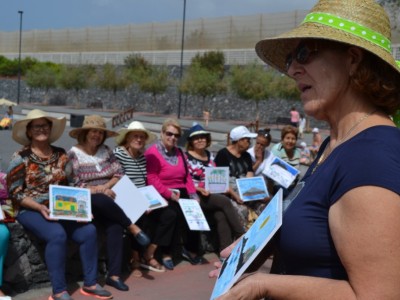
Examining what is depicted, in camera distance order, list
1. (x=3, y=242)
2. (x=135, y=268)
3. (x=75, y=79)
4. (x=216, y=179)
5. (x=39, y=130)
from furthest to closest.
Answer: (x=75, y=79) < (x=216, y=179) < (x=135, y=268) < (x=39, y=130) < (x=3, y=242)

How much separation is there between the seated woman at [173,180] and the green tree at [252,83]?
32380 millimetres

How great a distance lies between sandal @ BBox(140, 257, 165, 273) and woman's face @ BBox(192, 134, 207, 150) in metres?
1.76

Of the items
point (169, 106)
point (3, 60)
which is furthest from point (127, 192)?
point (3, 60)

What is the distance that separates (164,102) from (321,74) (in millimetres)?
48242

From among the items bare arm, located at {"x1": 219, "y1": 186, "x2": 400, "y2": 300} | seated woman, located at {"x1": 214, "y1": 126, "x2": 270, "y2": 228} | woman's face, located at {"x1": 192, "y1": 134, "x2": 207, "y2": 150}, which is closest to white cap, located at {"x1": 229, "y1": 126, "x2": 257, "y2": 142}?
seated woman, located at {"x1": 214, "y1": 126, "x2": 270, "y2": 228}

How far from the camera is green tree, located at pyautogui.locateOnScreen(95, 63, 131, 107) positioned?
5259 cm

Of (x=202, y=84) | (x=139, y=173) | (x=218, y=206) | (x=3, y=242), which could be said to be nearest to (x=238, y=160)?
(x=218, y=206)

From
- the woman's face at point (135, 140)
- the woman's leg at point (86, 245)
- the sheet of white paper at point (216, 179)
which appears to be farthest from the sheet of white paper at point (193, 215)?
the woman's leg at point (86, 245)

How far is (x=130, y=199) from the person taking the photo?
604cm

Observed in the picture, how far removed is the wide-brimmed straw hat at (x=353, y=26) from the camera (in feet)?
5.36

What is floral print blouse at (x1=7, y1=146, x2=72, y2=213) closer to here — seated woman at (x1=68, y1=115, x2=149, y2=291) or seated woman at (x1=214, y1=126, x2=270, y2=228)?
seated woman at (x1=68, y1=115, x2=149, y2=291)

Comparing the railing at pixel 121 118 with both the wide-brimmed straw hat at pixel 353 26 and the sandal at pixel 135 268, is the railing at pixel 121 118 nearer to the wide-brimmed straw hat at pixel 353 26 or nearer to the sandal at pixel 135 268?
the sandal at pixel 135 268

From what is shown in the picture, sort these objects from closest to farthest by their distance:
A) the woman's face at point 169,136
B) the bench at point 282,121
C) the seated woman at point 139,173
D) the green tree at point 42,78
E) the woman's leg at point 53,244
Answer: the woman's leg at point 53,244, the seated woman at point 139,173, the woman's face at point 169,136, the bench at point 282,121, the green tree at point 42,78

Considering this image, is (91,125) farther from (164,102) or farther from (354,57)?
(164,102)
